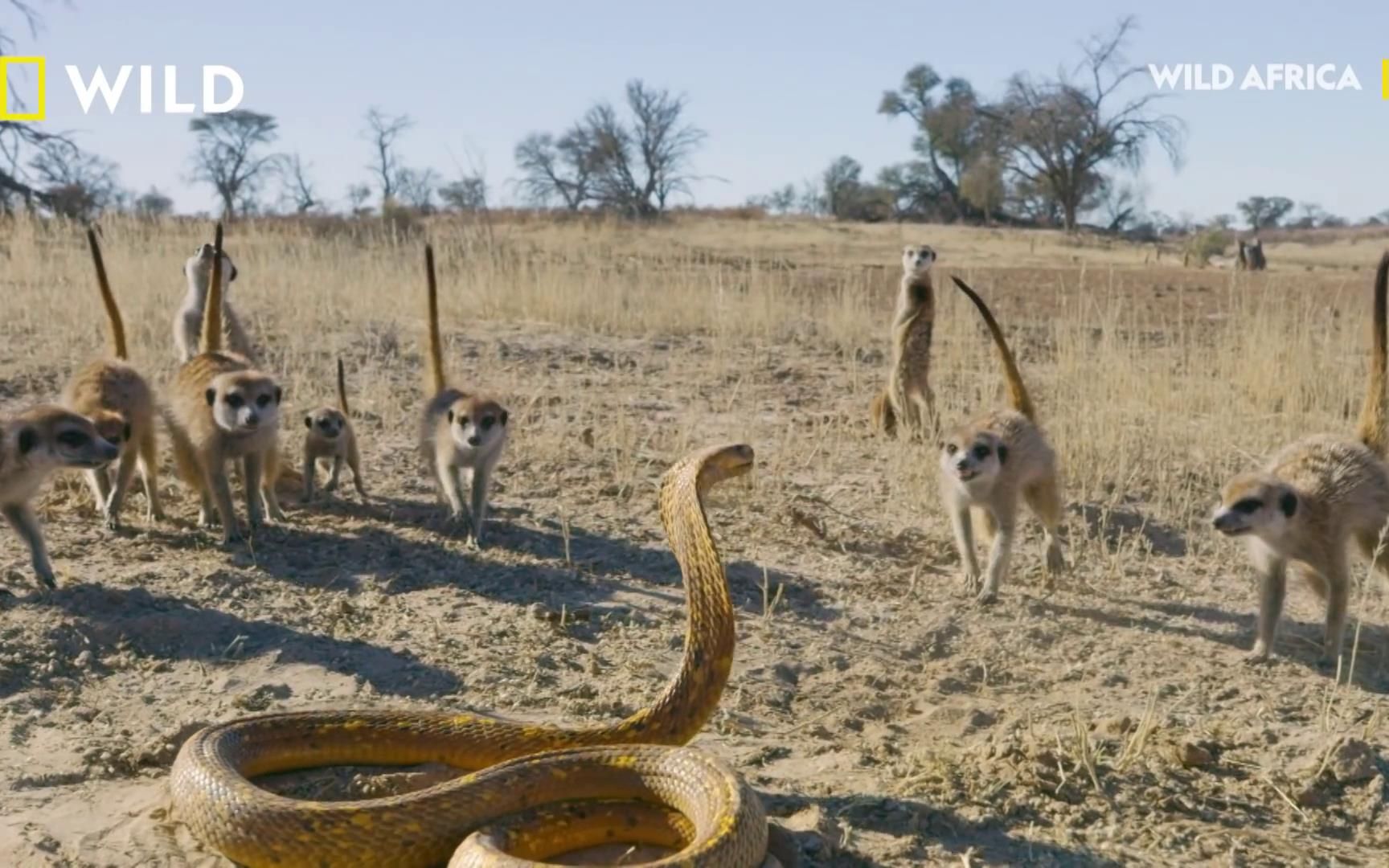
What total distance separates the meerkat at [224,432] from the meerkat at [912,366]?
3.65 meters

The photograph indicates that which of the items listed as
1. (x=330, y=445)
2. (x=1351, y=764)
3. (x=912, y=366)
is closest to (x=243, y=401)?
(x=330, y=445)

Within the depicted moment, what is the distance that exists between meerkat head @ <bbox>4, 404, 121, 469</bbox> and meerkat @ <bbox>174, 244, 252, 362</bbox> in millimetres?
2898

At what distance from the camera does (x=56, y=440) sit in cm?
595

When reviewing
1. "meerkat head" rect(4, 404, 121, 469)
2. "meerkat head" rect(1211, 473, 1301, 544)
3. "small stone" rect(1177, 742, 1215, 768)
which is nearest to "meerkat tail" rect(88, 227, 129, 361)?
"meerkat head" rect(4, 404, 121, 469)

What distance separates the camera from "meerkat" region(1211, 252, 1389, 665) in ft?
18.2

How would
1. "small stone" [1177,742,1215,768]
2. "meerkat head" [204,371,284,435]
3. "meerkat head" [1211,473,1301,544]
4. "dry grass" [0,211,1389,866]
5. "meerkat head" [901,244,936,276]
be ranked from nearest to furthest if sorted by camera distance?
1. "dry grass" [0,211,1389,866]
2. "small stone" [1177,742,1215,768]
3. "meerkat head" [1211,473,1301,544]
4. "meerkat head" [204,371,284,435]
5. "meerkat head" [901,244,936,276]

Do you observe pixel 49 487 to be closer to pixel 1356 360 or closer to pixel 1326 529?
pixel 1326 529

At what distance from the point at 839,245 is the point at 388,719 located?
25.0 metres

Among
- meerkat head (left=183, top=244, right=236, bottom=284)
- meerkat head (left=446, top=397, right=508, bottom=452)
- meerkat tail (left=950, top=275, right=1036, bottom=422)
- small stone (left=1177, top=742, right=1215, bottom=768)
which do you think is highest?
meerkat head (left=183, top=244, right=236, bottom=284)

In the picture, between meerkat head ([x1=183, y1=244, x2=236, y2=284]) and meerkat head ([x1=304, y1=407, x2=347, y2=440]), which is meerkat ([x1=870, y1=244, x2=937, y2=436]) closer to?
meerkat head ([x1=304, y1=407, x2=347, y2=440])

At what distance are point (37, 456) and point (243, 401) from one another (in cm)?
106

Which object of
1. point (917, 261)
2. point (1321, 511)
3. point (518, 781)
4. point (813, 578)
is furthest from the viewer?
point (917, 261)

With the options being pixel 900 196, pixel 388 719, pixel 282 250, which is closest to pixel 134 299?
pixel 282 250

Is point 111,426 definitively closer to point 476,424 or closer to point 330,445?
point 330,445
